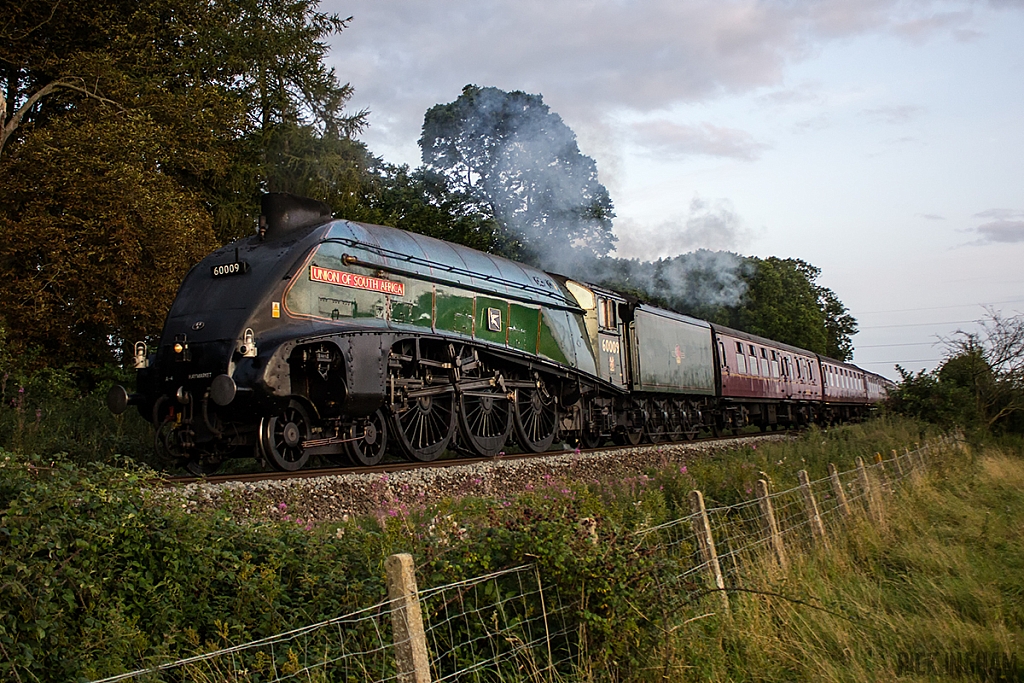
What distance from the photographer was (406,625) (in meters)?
3.59

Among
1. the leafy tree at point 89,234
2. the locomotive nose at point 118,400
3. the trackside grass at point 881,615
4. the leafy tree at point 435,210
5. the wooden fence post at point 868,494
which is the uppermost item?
the leafy tree at point 435,210

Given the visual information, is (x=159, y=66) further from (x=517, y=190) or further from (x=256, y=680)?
(x=256, y=680)

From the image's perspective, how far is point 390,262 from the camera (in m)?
11.3

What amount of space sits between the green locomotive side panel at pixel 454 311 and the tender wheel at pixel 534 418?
1.65 m

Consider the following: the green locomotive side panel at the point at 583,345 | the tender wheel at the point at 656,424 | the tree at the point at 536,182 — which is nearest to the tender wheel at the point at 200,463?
the green locomotive side panel at the point at 583,345

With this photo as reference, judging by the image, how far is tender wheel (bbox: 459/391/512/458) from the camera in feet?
39.8

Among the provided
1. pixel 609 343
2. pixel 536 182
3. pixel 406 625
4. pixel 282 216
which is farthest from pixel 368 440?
pixel 536 182

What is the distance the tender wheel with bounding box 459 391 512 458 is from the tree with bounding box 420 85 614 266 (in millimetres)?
16213

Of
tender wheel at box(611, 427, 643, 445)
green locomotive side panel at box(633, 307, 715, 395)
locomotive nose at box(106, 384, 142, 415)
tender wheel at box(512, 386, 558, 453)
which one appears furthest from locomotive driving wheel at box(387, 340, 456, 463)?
green locomotive side panel at box(633, 307, 715, 395)

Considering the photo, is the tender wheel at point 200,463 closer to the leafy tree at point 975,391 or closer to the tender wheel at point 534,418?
the tender wheel at point 534,418

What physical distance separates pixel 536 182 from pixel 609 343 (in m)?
13.2

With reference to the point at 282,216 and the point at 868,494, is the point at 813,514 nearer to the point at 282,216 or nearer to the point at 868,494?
the point at 868,494

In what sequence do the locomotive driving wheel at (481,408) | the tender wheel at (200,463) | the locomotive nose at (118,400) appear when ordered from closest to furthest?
the locomotive nose at (118,400), the tender wheel at (200,463), the locomotive driving wheel at (481,408)

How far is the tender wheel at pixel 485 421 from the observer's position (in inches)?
478
